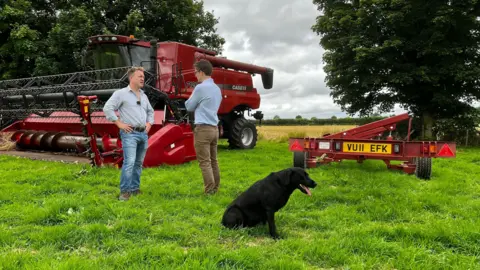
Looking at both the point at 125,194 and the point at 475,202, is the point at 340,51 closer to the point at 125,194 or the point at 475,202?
the point at 475,202

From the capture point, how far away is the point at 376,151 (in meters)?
6.67

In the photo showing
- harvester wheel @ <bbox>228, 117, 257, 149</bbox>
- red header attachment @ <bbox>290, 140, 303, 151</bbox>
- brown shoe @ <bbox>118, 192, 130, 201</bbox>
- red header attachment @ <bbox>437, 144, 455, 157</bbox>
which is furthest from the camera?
harvester wheel @ <bbox>228, 117, 257, 149</bbox>

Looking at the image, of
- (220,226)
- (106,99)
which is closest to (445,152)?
(220,226)

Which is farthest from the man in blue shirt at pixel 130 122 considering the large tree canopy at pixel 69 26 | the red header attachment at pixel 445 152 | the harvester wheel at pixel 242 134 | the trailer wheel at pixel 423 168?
the large tree canopy at pixel 69 26

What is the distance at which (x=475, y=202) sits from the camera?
4.97 metres

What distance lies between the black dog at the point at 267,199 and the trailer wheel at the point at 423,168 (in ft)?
12.1

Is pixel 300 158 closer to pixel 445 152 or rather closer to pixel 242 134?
pixel 445 152

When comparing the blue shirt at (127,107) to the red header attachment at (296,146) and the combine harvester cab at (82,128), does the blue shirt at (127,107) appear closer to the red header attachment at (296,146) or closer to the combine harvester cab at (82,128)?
the combine harvester cab at (82,128)

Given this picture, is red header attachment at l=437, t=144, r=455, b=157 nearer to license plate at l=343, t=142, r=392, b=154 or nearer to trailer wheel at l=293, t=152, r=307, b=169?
license plate at l=343, t=142, r=392, b=154

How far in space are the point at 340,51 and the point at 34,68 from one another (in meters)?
14.2

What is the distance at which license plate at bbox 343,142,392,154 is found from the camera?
6621 millimetres

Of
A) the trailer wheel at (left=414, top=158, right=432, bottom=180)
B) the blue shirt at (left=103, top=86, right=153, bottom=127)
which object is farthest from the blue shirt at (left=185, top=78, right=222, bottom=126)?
the trailer wheel at (left=414, top=158, right=432, bottom=180)

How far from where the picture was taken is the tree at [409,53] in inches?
607

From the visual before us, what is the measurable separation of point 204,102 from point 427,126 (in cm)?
1476
